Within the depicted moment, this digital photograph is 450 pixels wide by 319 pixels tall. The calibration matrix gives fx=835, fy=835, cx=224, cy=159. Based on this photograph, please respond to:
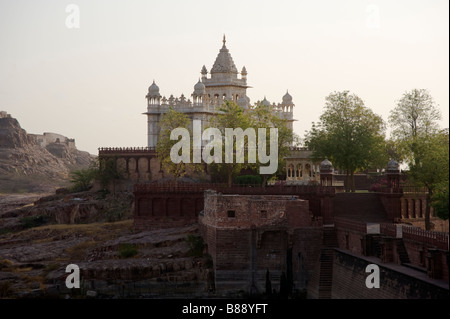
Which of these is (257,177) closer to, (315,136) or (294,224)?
(315,136)

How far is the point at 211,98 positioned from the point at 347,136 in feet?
111

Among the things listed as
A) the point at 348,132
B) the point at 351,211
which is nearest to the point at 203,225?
the point at 351,211

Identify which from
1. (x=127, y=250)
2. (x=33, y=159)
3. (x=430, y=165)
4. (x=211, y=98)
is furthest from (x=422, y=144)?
(x=33, y=159)

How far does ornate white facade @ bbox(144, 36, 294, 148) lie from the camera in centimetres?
9638

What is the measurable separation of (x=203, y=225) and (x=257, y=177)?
1610 cm

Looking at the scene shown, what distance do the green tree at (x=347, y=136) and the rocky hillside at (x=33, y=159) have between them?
72.2 m

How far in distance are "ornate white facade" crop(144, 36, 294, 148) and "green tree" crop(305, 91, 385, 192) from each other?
2531 cm

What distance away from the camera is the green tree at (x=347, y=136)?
68.8 m

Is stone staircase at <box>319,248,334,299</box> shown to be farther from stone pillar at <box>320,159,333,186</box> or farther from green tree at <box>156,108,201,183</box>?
green tree at <box>156,108,201,183</box>

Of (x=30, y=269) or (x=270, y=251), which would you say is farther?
(x=30, y=269)

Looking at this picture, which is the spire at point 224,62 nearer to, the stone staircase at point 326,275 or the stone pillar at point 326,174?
the stone pillar at point 326,174
